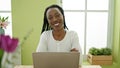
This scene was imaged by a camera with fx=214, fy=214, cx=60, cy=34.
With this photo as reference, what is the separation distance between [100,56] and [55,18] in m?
1.10

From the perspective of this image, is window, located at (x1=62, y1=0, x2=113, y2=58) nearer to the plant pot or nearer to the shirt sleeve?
the plant pot

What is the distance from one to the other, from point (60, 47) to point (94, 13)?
1202mm

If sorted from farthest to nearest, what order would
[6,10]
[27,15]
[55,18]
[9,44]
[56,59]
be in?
1. [6,10]
2. [27,15]
3. [55,18]
4. [56,59]
5. [9,44]

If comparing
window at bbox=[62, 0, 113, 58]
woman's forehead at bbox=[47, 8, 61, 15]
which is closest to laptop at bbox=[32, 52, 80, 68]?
woman's forehead at bbox=[47, 8, 61, 15]

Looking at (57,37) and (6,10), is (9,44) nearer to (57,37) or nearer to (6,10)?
(57,37)

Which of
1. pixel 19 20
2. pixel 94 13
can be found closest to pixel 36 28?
pixel 19 20

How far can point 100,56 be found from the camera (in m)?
3.01

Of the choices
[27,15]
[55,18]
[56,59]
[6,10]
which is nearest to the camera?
[56,59]

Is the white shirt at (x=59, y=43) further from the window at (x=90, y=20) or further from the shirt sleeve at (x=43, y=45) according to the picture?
the window at (x=90, y=20)

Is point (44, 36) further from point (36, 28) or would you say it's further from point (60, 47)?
point (36, 28)

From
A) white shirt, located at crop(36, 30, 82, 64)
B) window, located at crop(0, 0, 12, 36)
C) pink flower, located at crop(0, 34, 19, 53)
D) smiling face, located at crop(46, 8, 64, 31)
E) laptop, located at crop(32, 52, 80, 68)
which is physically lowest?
laptop, located at crop(32, 52, 80, 68)

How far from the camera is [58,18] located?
225cm

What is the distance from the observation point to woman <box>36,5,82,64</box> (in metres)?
2.25

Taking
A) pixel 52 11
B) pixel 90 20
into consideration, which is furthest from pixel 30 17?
pixel 90 20
